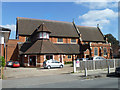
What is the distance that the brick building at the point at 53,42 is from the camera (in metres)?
31.5

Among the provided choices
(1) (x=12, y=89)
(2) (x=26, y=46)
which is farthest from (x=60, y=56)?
(1) (x=12, y=89)

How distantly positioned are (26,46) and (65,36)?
11680mm

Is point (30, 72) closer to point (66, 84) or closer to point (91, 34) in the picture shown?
point (66, 84)

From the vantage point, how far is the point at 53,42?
40.5 m

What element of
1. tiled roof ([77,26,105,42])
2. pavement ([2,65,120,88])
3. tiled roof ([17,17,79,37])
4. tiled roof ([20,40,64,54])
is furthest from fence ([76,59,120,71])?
tiled roof ([77,26,105,42])

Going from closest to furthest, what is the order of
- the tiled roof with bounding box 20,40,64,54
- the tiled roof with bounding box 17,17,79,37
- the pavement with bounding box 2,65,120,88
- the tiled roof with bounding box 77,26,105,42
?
the pavement with bounding box 2,65,120,88, the tiled roof with bounding box 20,40,64,54, the tiled roof with bounding box 17,17,79,37, the tiled roof with bounding box 77,26,105,42

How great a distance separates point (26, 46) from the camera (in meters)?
36.7

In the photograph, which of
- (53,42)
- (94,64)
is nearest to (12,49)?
(53,42)

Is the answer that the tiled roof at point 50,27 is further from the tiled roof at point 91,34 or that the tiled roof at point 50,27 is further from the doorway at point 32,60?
the doorway at point 32,60

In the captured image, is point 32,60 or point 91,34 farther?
point 91,34

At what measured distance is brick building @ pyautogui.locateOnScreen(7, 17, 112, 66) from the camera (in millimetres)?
31547

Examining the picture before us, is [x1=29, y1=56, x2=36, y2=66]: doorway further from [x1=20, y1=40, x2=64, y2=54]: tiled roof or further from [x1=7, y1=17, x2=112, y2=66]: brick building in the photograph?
[x1=20, y1=40, x2=64, y2=54]: tiled roof

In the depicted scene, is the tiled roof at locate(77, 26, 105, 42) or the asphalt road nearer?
the asphalt road

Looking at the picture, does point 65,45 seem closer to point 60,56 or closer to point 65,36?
point 65,36
